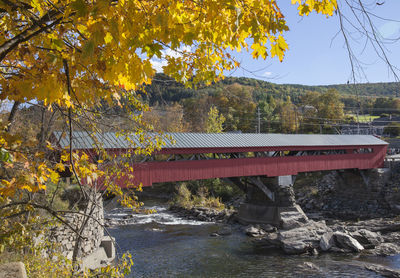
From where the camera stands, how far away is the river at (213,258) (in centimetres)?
900

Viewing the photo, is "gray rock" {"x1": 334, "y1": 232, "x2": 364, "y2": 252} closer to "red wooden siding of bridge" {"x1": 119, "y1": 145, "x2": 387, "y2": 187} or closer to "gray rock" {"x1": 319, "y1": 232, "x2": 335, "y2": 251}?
"gray rock" {"x1": 319, "y1": 232, "x2": 335, "y2": 251}

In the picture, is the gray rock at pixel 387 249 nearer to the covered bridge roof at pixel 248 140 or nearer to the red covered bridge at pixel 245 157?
the red covered bridge at pixel 245 157

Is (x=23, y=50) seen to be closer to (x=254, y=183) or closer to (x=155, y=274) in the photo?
Answer: (x=155, y=274)

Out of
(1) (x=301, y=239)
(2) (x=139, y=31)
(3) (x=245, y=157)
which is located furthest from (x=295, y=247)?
(2) (x=139, y=31)

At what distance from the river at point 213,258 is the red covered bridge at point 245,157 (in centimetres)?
240

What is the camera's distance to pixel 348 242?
10766 mm

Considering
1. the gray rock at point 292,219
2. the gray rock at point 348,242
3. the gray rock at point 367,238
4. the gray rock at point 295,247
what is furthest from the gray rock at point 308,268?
the gray rock at point 292,219

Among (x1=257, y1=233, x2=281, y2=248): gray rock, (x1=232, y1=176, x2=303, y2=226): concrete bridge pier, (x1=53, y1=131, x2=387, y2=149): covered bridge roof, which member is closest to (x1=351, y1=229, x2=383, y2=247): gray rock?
(x1=257, y1=233, x2=281, y2=248): gray rock

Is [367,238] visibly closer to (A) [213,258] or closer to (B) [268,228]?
(B) [268,228]

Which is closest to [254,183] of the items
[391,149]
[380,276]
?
[380,276]

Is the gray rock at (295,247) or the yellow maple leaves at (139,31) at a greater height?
the yellow maple leaves at (139,31)

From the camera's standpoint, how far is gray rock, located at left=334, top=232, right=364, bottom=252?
A: 10.6 meters

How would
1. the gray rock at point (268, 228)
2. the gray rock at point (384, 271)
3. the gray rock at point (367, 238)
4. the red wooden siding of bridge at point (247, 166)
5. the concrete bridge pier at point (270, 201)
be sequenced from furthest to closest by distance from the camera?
the concrete bridge pier at point (270, 201) → the gray rock at point (268, 228) → the red wooden siding of bridge at point (247, 166) → the gray rock at point (367, 238) → the gray rock at point (384, 271)

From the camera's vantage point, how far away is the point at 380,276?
8273 millimetres
